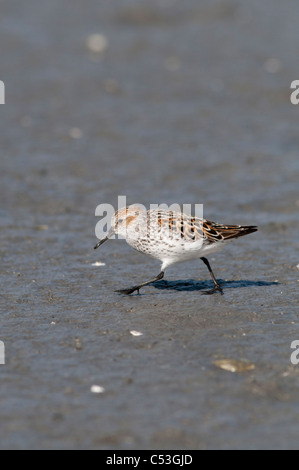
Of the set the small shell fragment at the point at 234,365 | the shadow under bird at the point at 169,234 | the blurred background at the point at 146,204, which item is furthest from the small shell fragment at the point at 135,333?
the shadow under bird at the point at 169,234

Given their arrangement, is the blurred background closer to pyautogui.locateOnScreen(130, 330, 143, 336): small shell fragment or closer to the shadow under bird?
pyautogui.locateOnScreen(130, 330, 143, 336): small shell fragment

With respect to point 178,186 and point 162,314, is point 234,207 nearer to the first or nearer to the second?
point 178,186

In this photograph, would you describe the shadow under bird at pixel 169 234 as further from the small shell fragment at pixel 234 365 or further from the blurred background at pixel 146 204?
the small shell fragment at pixel 234 365

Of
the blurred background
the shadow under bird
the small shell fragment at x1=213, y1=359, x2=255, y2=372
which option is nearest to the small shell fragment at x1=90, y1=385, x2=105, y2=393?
the blurred background

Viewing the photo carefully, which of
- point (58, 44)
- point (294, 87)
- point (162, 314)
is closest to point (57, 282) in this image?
point (162, 314)

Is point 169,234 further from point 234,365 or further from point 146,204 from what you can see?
point 146,204

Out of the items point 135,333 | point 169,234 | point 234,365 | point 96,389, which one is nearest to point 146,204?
point 169,234
